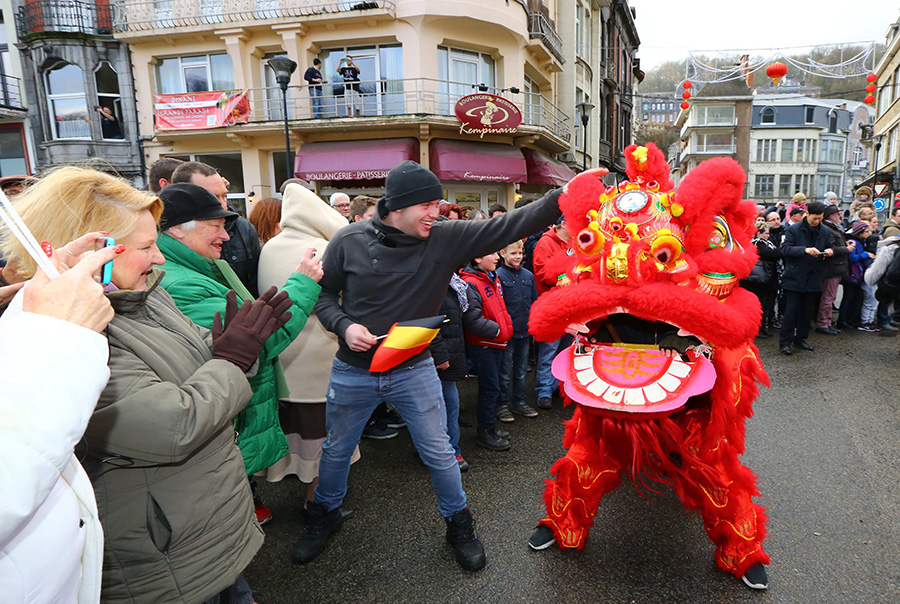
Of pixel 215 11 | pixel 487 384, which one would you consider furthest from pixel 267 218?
pixel 215 11

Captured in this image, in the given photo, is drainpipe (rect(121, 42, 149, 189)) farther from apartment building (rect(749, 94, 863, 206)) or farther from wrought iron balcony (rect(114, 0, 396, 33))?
apartment building (rect(749, 94, 863, 206))

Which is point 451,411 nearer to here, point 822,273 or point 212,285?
point 212,285

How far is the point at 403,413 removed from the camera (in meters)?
2.72

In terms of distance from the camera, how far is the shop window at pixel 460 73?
47.5 feet

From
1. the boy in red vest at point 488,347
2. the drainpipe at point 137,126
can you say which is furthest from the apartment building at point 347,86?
the boy in red vest at point 488,347

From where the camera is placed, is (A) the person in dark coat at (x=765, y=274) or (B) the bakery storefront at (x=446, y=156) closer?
(A) the person in dark coat at (x=765, y=274)

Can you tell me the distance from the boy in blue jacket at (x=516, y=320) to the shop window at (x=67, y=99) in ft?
52.8

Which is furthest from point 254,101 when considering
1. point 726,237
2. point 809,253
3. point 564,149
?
point 726,237

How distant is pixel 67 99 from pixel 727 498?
63.1 ft

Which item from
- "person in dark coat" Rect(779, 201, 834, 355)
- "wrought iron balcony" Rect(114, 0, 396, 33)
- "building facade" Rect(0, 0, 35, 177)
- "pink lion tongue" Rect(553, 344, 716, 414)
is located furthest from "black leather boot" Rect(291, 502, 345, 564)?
"building facade" Rect(0, 0, 35, 177)

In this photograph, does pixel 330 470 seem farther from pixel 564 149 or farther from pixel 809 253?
pixel 564 149

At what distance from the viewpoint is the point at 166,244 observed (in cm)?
227

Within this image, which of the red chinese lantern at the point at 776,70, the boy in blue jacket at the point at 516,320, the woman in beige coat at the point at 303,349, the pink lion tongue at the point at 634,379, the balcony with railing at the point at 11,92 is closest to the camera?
the pink lion tongue at the point at 634,379

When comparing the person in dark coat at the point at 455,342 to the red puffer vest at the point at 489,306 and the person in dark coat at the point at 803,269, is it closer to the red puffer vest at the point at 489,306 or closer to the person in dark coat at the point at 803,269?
the red puffer vest at the point at 489,306
